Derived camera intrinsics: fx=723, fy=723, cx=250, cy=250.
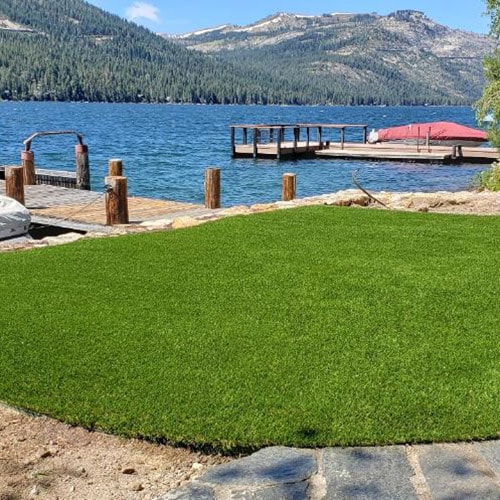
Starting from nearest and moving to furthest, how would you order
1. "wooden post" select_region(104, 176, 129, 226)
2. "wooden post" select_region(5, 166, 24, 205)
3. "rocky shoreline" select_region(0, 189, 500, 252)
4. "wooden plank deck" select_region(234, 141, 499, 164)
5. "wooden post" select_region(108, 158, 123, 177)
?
1. "rocky shoreline" select_region(0, 189, 500, 252)
2. "wooden post" select_region(104, 176, 129, 226)
3. "wooden post" select_region(5, 166, 24, 205)
4. "wooden post" select_region(108, 158, 123, 177)
5. "wooden plank deck" select_region(234, 141, 499, 164)

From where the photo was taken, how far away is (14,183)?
1590cm

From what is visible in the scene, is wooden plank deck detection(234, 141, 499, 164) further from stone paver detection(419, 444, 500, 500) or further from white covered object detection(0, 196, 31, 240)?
stone paver detection(419, 444, 500, 500)

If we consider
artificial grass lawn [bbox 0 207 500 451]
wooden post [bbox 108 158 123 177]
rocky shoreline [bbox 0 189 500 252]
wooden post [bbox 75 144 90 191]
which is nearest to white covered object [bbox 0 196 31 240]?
rocky shoreline [bbox 0 189 500 252]

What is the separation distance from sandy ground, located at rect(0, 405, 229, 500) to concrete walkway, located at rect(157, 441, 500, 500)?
0.67ft

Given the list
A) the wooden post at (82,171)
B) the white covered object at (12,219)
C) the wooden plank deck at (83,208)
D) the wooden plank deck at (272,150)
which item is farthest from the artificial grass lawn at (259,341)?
the wooden plank deck at (272,150)

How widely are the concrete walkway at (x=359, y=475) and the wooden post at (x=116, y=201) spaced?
31.7 ft

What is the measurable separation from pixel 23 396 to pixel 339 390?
2187 mm

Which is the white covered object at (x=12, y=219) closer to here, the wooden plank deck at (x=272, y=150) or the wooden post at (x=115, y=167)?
the wooden post at (x=115, y=167)

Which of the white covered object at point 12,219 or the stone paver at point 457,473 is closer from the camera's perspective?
the stone paver at point 457,473

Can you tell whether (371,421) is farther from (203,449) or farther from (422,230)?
(422,230)

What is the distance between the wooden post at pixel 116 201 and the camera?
44.0ft

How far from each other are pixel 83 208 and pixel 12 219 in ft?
9.80

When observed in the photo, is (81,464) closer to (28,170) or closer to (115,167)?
(115,167)

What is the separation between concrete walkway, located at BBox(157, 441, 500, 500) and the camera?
383 centimetres
